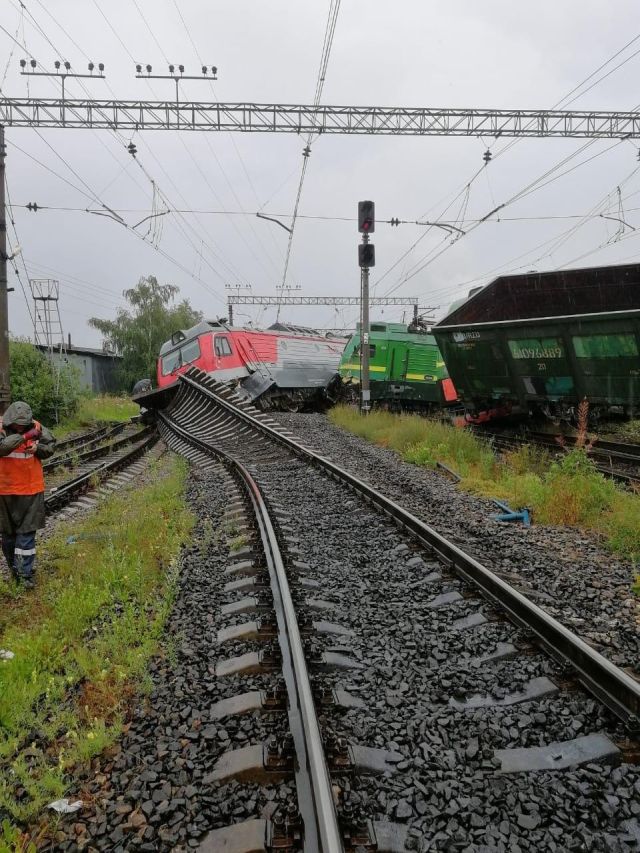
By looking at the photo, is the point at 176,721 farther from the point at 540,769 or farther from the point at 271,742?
the point at 540,769

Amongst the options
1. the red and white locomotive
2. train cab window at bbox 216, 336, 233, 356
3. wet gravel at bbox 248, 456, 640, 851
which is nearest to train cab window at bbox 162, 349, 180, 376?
the red and white locomotive

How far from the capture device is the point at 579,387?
11.4 metres

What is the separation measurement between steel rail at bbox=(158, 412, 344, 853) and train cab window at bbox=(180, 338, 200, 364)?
58.8 ft

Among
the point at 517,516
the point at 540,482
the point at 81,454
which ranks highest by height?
the point at 540,482

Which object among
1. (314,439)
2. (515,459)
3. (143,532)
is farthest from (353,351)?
(143,532)

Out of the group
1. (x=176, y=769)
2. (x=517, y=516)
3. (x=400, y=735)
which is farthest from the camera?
(x=517, y=516)

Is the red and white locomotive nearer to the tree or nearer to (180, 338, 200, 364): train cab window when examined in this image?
(180, 338, 200, 364): train cab window

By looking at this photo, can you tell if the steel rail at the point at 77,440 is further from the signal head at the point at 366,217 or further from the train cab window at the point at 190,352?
the signal head at the point at 366,217

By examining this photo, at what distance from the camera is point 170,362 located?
24047 millimetres

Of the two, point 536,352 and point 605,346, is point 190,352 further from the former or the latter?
point 605,346

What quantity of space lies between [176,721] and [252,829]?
2.92 feet

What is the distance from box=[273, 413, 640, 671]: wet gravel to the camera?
389cm

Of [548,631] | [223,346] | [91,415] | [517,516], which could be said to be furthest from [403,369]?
[548,631]

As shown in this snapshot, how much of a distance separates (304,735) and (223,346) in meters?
19.6
